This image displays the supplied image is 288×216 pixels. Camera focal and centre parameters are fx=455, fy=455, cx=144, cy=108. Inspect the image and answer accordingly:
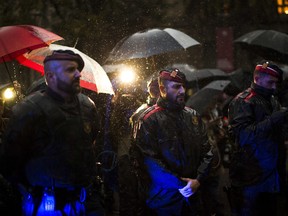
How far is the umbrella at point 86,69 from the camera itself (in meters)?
5.45

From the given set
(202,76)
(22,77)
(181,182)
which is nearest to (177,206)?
(181,182)

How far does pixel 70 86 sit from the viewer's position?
14.1ft

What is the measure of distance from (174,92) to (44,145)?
1.64 meters

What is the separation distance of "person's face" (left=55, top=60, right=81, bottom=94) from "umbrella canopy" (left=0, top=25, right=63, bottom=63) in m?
1.01

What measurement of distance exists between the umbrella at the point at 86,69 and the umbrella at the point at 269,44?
463cm

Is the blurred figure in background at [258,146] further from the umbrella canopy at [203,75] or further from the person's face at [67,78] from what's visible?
the umbrella canopy at [203,75]

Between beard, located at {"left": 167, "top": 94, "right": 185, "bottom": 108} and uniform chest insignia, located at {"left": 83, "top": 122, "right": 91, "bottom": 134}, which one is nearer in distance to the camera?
uniform chest insignia, located at {"left": 83, "top": 122, "right": 91, "bottom": 134}

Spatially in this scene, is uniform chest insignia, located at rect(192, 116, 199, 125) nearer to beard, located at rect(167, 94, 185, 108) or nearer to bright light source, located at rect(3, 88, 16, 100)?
beard, located at rect(167, 94, 185, 108)

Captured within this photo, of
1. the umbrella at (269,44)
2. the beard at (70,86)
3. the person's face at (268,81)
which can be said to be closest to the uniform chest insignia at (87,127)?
the beard at (70,86)

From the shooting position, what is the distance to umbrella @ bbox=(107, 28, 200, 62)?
7414 mm

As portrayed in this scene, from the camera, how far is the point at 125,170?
6559mm

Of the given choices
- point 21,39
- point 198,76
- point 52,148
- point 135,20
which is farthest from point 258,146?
point 135,20

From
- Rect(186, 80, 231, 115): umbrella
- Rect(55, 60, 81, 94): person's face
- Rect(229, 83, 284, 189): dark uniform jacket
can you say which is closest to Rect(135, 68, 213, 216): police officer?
Rect(229, 83, 284, 189): dark uniform jacket

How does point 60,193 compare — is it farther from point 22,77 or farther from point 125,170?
point 22,77
